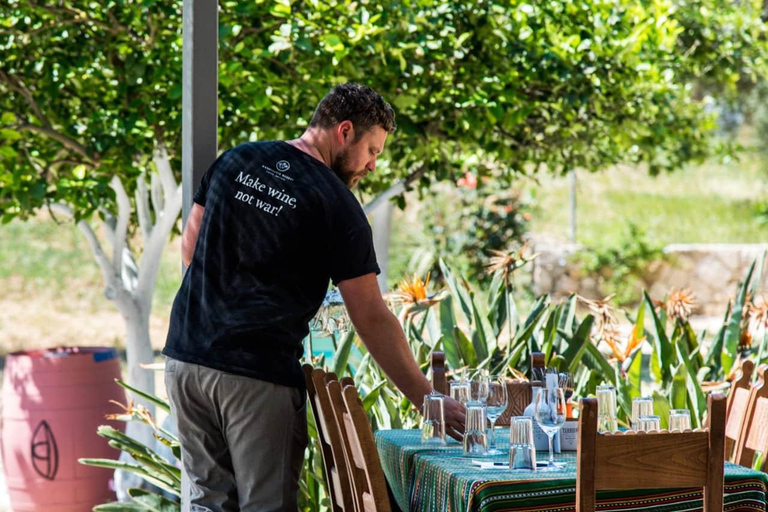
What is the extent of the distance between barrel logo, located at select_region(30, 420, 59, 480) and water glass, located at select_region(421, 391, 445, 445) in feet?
8.04

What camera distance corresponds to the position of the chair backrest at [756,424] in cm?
273

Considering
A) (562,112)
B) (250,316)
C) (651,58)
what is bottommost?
(250,316)

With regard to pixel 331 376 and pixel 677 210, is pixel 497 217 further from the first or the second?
pixel 331 376

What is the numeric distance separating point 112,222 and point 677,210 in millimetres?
12376

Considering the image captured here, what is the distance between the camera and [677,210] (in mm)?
15828

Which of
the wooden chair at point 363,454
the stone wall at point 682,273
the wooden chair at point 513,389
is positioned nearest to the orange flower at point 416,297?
the wooden chair at point 513,389

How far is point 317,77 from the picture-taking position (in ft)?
13.7

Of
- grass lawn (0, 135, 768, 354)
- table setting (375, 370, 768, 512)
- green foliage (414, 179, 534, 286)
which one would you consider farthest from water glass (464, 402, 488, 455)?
green foliage (414, 179, 534, 286)

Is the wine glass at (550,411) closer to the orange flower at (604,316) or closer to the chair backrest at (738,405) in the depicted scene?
the chair backrest at (738,405)

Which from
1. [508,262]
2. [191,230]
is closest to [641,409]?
[191,230]

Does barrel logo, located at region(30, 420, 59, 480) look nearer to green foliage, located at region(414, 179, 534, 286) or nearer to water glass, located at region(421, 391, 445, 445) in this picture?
water glass, located at region(421, 391, 445, 445)

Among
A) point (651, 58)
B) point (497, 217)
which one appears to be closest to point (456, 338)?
point (651, 58)

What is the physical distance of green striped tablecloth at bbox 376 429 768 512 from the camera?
2.13 metres

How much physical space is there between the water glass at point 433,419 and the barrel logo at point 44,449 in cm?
245
